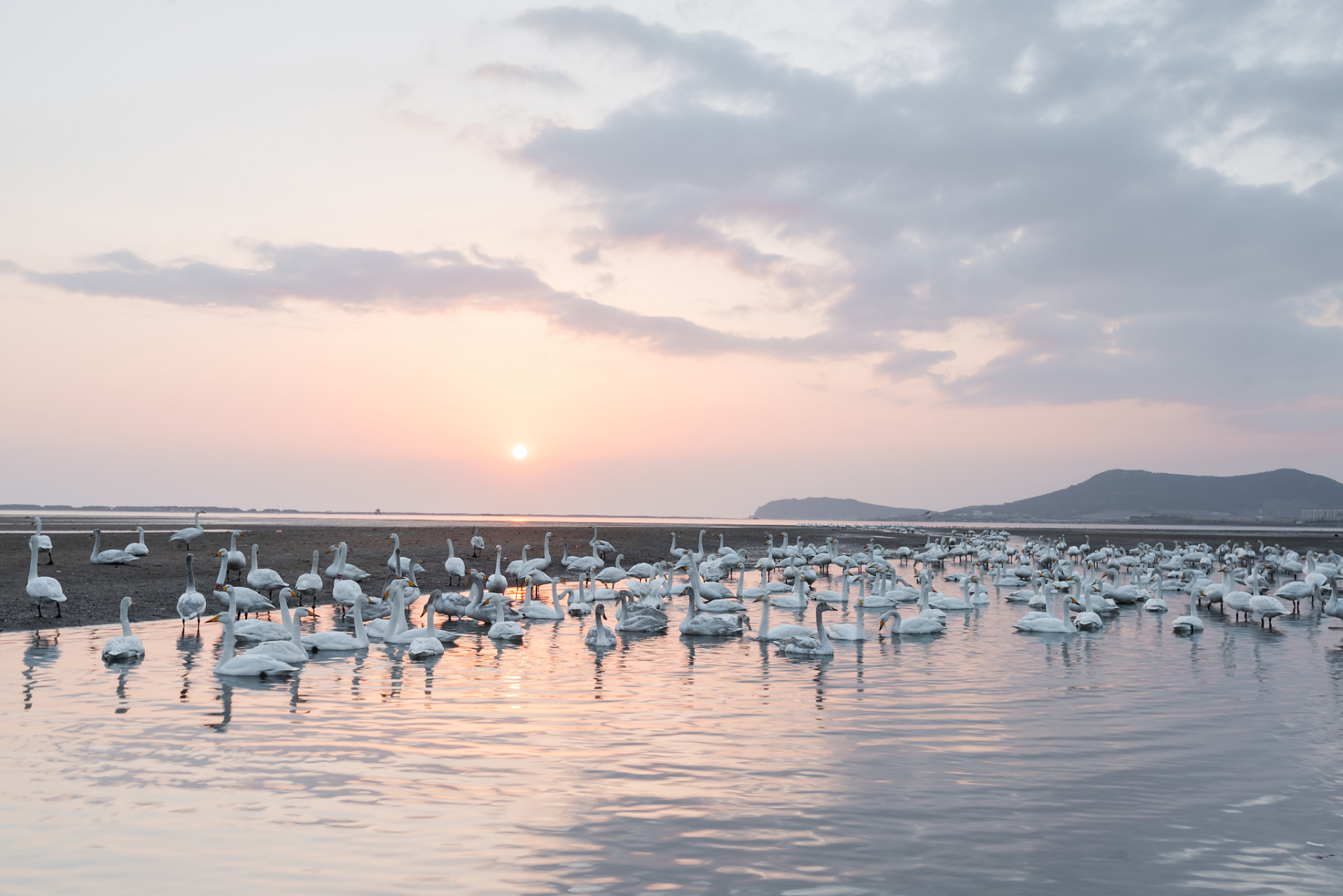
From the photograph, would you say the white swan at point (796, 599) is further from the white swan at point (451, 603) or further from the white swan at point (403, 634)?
the white swan at point (403, 634)

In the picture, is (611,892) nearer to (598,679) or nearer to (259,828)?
(259,828)

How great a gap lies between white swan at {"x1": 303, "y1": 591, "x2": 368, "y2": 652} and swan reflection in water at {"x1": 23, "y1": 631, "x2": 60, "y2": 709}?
459 centimetres

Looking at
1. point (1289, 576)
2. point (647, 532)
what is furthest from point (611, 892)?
point (647, 532)

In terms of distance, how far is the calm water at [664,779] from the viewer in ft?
26.2

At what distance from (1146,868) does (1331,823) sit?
2.87m

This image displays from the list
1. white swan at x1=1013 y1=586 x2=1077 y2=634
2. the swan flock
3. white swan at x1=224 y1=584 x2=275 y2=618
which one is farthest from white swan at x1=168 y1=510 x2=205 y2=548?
white swan at x1=1013 y1=586 x2=1077 y2=634

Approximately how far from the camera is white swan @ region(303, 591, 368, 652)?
64.1ft

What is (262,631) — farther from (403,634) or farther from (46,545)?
(46,545)

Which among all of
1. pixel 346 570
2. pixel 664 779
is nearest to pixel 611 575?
pixel 346 570

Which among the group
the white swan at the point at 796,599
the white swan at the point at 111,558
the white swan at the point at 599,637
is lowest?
the white swan at the point at 796,599

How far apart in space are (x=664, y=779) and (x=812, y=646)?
406 inches

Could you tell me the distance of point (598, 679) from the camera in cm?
1712

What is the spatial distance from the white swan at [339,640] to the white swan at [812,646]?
30.6 feet

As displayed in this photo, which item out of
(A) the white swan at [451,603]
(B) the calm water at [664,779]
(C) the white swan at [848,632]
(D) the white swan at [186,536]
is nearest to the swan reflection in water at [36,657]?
(B) the calm water at [664,779]
